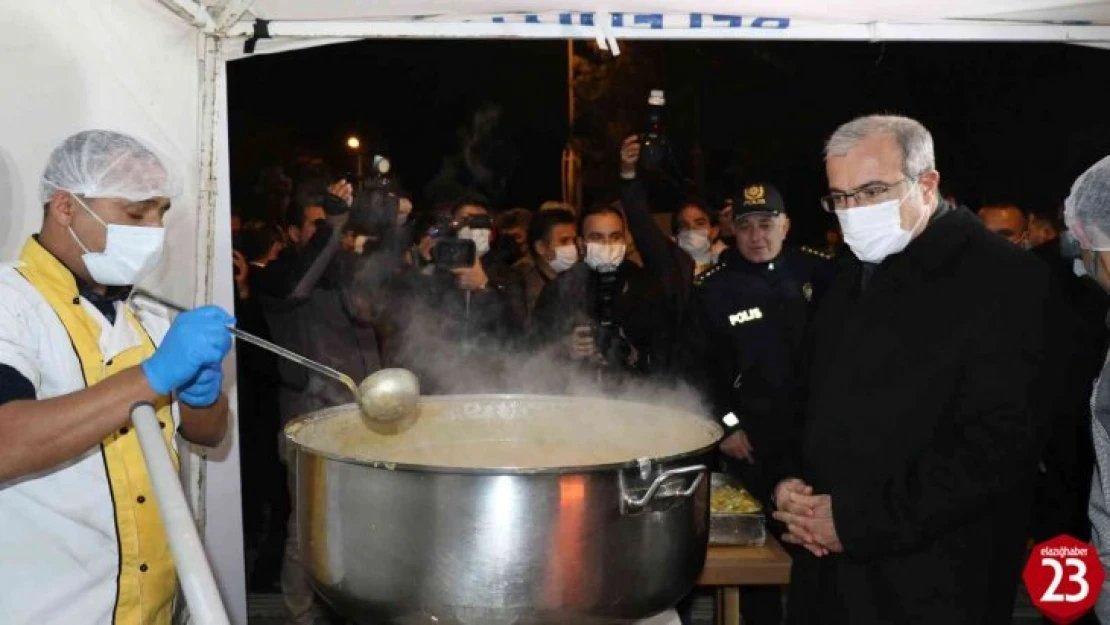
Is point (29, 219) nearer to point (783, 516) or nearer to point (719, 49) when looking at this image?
point (783, 516)

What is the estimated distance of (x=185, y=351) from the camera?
1850 mm

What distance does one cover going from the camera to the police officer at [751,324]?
402 centimetres

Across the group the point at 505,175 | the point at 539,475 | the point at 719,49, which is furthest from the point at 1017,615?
the point at 505,175

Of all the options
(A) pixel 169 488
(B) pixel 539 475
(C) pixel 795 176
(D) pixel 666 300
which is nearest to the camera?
(A) pixel 169 488

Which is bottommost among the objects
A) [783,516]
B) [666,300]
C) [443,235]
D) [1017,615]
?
[1017,615]

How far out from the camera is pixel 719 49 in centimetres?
1557

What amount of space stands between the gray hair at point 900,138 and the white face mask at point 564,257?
7.17 feet

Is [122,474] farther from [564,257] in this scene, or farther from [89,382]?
[564,257]

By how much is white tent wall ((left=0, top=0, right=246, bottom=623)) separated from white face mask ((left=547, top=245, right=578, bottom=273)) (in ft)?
5.27

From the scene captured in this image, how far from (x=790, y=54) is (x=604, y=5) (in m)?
14.5

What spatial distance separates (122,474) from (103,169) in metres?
0.68

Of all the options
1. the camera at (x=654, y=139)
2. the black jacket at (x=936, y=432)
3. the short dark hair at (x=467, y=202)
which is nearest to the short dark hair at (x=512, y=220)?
the short dark hair at (x=467, y=202)

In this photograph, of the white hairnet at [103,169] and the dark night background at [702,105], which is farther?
the dark night background at [702,105]

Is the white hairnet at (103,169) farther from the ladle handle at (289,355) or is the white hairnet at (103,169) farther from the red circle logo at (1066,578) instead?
the red circle logo at (1066,578)
